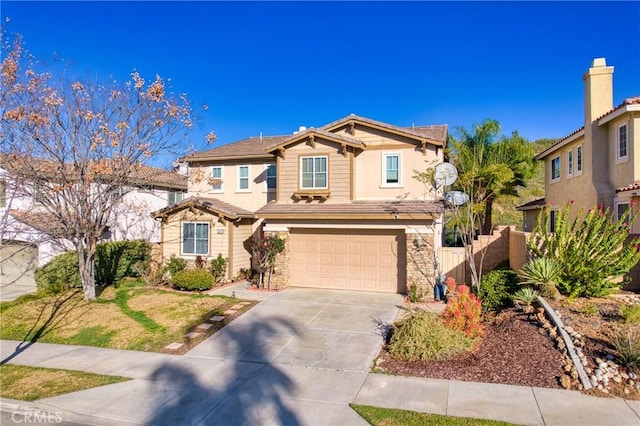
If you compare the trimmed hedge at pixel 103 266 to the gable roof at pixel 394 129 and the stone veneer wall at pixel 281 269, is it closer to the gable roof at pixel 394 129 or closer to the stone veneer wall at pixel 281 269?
the stone veneer wall at pixel 281 269

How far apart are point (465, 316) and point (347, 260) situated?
693 centimetres

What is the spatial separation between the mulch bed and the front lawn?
18.9 ft

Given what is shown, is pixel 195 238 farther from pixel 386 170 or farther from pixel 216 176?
pixel 386 170

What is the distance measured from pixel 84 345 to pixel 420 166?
42.0 ft

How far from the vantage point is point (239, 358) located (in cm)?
911

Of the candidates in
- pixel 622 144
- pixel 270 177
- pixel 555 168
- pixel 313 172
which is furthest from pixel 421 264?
pixel 555 168

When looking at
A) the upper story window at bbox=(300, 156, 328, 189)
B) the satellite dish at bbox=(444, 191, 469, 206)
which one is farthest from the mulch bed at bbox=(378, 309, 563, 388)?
the upper story window at bbox=(300, 156, 328, 189)

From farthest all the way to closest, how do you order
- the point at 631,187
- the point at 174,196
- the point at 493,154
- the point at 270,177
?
the point at 174,196 < the point at 493,154 < the point at 270,177 < the point at 631,187

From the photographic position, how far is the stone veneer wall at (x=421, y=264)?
47.4ft

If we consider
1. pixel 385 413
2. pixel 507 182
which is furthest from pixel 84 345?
pixel 507 182

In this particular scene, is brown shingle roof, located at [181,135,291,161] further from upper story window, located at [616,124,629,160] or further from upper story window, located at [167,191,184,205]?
upper story window, located at [616,124,629,160]

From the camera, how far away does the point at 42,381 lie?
26.7 feet

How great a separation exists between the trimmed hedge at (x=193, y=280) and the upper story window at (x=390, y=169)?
26.9ft

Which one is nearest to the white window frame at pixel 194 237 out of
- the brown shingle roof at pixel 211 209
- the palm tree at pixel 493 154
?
the brown shingle roof at pixel 211 209
